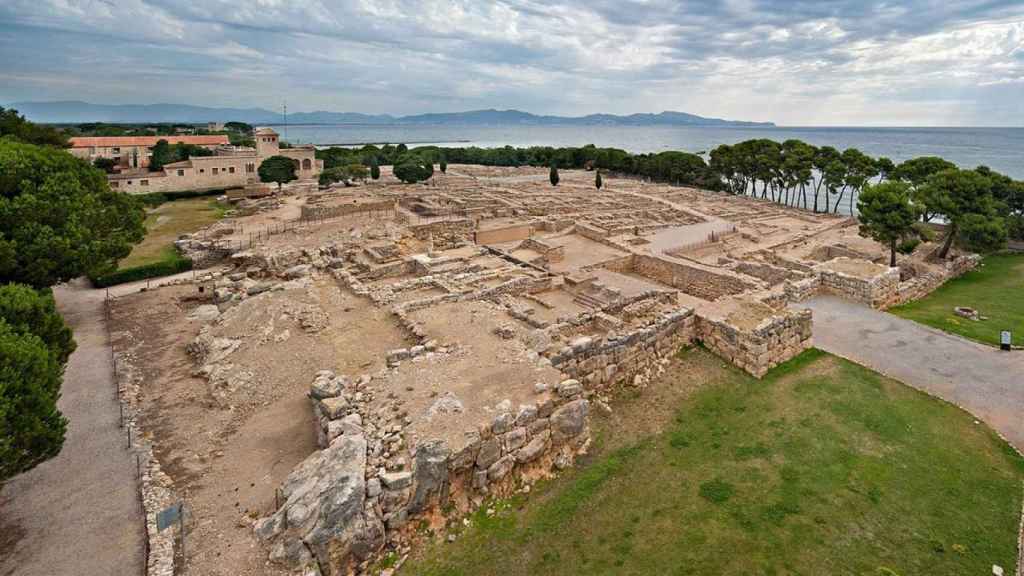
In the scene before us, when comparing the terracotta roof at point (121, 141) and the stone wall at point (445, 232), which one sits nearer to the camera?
the stone wall at point (445, 232)

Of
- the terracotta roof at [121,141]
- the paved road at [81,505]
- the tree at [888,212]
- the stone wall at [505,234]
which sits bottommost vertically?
the paved road at [81,505]

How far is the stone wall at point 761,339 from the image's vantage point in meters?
14.6

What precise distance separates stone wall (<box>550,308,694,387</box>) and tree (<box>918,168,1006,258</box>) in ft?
68.2

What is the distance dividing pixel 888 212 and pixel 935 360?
12.2 m

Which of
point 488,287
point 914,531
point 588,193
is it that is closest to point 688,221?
point 588,193

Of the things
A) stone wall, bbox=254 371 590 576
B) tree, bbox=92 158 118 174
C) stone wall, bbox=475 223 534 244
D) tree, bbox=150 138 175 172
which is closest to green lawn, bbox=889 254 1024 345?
stone wall, bbox=254 371 590 576

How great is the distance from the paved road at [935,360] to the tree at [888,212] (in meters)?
7.89

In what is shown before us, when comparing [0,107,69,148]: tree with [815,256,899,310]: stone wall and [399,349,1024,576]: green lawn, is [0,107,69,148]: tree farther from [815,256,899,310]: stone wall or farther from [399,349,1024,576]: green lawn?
[815,256,899,310]: stone wall

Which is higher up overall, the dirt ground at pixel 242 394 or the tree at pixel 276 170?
the tree at pixel 276 170

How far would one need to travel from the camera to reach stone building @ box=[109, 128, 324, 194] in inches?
1774

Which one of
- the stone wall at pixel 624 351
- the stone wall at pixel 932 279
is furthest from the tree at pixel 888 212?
the stone wall at pixel 624 351

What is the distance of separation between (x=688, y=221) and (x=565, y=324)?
2622 centimetres

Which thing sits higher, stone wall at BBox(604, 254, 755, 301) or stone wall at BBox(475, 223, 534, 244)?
stone wall at BBox(475, 223, 534, 244)

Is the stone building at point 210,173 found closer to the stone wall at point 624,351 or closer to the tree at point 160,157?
the tree at point 160,157
